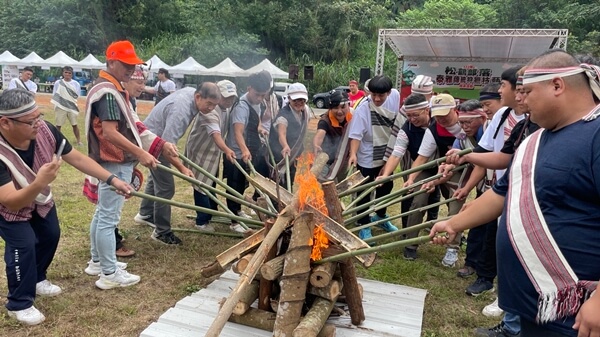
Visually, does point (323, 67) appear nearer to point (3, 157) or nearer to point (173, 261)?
point (173, 261)

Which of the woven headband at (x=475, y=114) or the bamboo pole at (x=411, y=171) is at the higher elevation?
the woven headband at (x=475, y=114)

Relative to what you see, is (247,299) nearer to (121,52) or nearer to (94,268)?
(94,268)

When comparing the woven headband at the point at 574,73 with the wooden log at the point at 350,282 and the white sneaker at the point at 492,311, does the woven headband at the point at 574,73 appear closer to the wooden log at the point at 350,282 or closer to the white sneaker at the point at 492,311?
the wooden log at the point at 350,282

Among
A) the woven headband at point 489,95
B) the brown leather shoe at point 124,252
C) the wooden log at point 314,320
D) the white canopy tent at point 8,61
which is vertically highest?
the woven headband at point 489,95

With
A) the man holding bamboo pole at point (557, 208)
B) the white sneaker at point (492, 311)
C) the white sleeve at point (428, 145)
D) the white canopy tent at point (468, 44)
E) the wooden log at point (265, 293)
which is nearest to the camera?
the man holding bamboo pole at point (557, 208)

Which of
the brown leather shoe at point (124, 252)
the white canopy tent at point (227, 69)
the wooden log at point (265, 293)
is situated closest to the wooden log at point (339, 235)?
the wooden log at point (265, 293)

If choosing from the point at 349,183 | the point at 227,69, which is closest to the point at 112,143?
the point at 349,183

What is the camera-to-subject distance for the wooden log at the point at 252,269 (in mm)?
2312

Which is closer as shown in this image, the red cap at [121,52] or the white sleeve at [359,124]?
the red cap at [121,52]

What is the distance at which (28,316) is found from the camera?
339cm

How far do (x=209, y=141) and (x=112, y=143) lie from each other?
5.67 feet

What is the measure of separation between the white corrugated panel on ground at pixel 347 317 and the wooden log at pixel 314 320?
0.36 metres

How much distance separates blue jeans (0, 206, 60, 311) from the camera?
10.8ft

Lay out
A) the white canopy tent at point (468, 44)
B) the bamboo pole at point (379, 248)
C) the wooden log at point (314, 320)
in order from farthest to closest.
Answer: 1. the white canopy tent at point (468, 44)
2. the wooden log at point (314, 320)
3. the bamboo pole at point (379, 248)
